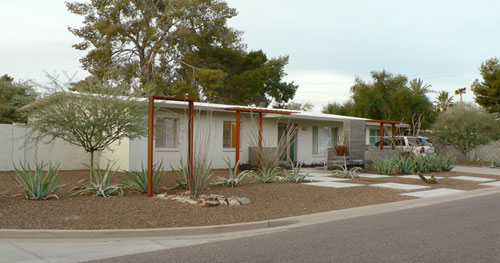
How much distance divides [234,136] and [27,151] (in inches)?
340

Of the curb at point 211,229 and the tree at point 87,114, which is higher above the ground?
the tree at point 87,114

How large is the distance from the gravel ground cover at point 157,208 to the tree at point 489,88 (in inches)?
Answer: 1239

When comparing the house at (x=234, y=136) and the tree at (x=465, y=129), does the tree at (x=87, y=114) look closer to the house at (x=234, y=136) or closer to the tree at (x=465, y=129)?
the house at (x=234, y=136)

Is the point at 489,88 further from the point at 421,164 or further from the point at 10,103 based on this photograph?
the point at 10,103

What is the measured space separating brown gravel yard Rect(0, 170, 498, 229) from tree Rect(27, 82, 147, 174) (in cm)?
154

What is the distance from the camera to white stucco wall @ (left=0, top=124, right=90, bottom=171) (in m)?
17.8

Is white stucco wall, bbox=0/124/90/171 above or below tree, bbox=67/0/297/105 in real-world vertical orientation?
below

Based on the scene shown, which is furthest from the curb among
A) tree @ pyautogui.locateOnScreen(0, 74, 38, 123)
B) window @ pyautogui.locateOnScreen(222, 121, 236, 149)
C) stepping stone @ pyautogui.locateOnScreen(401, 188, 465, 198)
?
tree @ pyautogui.locateOnScreen(0, 74, 38, 123)

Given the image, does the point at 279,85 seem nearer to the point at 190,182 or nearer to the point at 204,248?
the point at 190,182

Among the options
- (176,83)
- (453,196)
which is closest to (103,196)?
(453,196)

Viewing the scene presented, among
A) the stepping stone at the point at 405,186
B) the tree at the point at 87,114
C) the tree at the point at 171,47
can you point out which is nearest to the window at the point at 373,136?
the tree at the point at 171,47

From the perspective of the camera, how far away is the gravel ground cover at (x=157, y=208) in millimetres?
8047

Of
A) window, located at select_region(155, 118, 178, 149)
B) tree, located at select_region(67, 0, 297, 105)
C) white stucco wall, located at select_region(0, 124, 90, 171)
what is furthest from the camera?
tree, located at select_region(67, 0, 297, 105)

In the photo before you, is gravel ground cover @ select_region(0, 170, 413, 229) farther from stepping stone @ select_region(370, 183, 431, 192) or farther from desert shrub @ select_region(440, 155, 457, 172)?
desert shrub @ select_region(440, 155, 457, 172)
